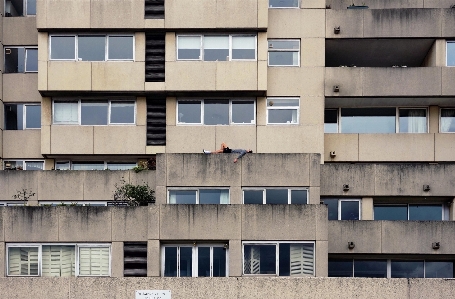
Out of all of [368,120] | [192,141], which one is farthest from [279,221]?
[368,120]

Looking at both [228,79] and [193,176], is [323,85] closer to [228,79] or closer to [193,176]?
[228,79]

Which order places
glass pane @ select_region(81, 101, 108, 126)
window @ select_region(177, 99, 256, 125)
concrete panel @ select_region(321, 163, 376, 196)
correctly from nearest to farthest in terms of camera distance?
concrete panel @ select_region(321, 163, 376, 196) < window @ select_region(177, 99, 256, 125) < glass pane @ select_region(81, 101, 108, 126)

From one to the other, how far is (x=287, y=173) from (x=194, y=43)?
23.9ft

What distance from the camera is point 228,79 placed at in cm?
2889

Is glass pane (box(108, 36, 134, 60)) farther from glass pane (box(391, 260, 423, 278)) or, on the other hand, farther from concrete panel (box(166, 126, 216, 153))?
glass pane (box(391, 260, 423, 278))

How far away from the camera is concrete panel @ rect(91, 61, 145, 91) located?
29.0 m

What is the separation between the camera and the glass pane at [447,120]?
99.9 ft

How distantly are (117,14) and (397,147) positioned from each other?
12238 millimetres

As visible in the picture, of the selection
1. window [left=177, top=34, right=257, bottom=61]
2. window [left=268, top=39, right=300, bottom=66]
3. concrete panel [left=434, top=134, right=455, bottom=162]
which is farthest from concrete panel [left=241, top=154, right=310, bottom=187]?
concrete panel [left=434, top=134, right=455, bottom=162]

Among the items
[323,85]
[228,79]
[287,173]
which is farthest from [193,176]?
[323,85]

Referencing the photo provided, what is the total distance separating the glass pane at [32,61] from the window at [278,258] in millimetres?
12721

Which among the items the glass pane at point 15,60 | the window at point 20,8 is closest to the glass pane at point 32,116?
the glass pane at point 15,60

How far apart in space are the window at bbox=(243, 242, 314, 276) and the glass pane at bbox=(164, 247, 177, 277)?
235cm

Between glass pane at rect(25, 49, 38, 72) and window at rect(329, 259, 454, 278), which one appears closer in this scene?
window at rect(329, 259, 454, 278)
